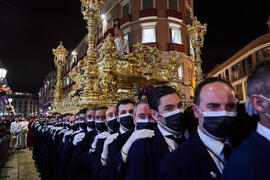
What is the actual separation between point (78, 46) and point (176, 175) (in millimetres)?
39115

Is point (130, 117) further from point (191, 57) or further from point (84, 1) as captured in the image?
point (191, 57)

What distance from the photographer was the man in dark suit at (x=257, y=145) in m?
1.04

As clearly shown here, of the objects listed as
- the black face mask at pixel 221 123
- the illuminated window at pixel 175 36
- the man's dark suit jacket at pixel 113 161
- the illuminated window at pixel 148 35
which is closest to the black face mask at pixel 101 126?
the man's dark suit jacket at pixel 113 161

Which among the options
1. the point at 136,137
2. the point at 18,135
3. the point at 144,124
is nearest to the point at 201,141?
the point at 136,137

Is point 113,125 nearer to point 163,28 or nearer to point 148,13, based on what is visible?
point 163,28

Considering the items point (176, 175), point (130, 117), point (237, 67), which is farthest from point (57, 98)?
point (237, 67)

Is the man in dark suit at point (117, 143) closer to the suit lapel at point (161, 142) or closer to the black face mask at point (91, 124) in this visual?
the suit lapel at point (161, 142)

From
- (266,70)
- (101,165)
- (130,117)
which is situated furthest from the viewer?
(130,117)

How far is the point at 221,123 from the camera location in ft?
5.12

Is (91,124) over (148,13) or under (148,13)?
under

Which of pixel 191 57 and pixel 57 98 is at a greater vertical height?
pixel 191 57

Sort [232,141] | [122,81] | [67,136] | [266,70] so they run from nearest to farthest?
[266,70] → [232,141] → [67,136] → [122,81]

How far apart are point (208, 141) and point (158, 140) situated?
0.59 metres

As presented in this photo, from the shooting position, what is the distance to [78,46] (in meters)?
37.7
